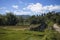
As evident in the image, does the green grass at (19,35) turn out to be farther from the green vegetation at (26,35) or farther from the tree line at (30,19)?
the tree line at (30,19)

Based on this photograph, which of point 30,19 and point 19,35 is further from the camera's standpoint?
point 30,19

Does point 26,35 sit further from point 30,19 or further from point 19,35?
point 30,19

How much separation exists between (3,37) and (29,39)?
0.51 meters

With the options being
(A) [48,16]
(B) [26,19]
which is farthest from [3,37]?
(A) [48,16]

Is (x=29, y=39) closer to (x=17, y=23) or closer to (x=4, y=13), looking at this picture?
(x=17, y=23)

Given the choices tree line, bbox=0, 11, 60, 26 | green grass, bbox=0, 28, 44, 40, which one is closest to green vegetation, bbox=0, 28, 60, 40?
green grass, bbox=0, 28, 44, 40

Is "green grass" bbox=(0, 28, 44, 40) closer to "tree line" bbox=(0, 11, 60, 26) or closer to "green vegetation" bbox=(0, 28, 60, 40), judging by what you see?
"green vegetation" bbox=(0, 28, 60, 40)

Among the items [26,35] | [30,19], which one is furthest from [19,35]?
[30,19]

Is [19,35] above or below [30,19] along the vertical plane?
below

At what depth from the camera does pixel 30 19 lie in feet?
9.16

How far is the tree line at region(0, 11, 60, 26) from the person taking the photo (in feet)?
8.75

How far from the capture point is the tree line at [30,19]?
2666mm

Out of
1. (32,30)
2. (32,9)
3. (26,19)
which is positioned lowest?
(32,30)

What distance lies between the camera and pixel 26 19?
2.78 meters
